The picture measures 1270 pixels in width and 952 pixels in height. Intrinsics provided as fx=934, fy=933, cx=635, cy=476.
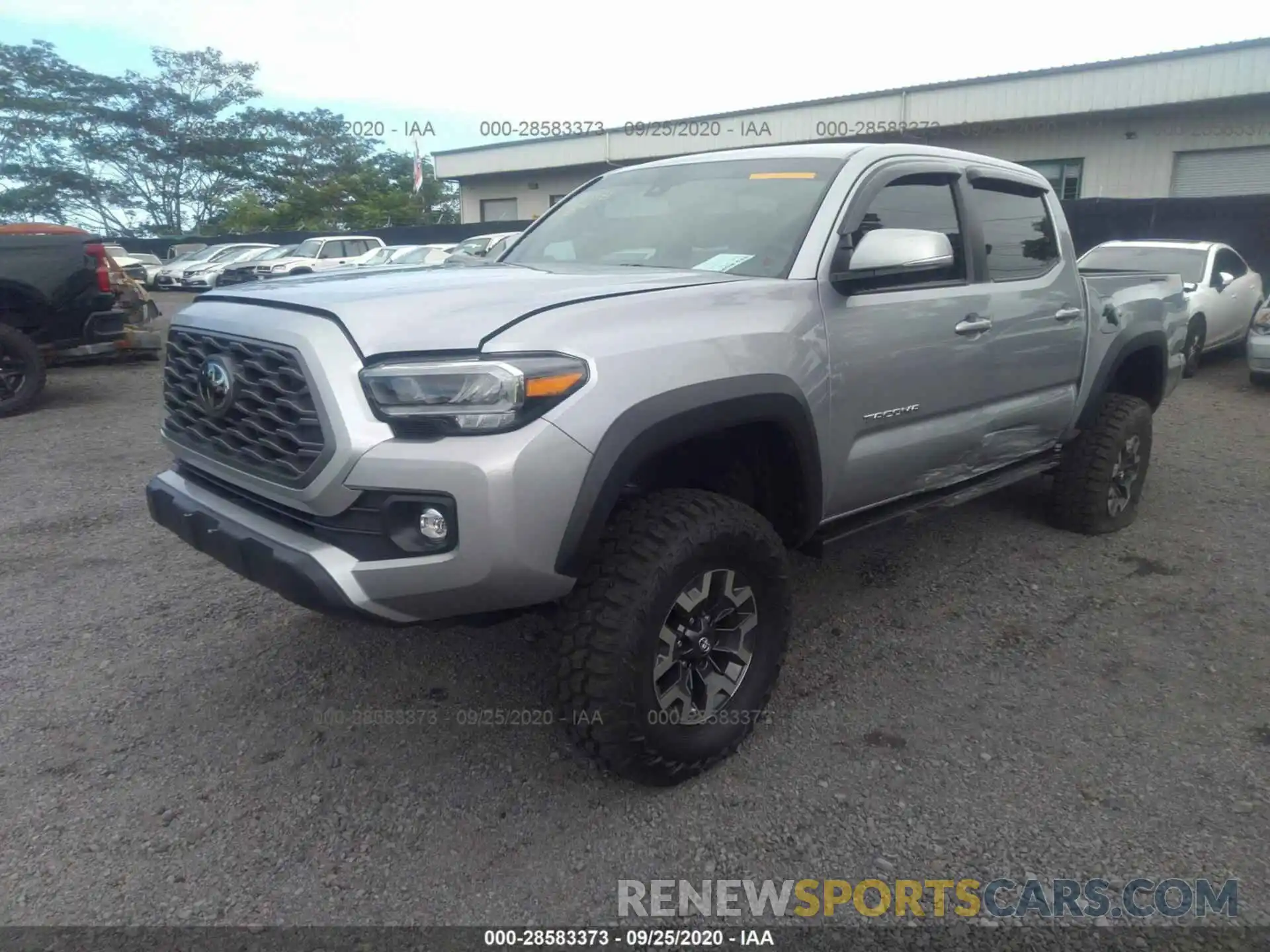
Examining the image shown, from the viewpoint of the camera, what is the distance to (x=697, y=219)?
352cm

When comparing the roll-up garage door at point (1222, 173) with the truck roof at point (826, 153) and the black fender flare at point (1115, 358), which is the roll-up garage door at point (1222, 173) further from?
the truck roof at point (826, 153)

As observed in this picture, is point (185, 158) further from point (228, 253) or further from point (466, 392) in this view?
point (466, 392)

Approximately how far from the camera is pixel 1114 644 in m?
3.73

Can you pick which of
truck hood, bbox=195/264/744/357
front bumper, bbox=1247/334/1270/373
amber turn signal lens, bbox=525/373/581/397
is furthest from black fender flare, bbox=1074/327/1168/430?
front bumper, bbox=1247/334/1270/373

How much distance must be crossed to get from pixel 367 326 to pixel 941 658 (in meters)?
2.50

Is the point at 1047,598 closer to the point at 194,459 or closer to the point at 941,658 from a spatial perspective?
the point at 941,658

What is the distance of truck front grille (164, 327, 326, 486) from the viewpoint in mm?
2408

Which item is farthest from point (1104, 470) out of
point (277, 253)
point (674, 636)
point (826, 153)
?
point (277, 253)

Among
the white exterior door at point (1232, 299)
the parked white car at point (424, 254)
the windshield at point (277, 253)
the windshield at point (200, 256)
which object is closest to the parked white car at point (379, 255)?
the parked white car at point (424, 254)

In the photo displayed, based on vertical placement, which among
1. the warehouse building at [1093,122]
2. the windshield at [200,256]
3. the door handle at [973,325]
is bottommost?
the door handle at [973,325]

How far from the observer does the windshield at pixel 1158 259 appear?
11.2 m

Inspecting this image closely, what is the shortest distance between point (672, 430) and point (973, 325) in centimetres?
171

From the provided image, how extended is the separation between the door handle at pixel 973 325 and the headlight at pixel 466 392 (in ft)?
6.35

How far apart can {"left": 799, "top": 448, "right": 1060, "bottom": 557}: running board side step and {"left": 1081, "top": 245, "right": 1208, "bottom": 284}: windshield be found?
7.93 m
